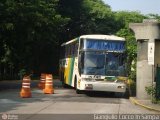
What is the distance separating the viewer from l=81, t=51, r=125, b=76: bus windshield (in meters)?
26.2

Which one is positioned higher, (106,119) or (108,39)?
(108,39)

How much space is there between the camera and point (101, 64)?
26.2 meters

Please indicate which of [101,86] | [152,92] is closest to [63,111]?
[152,92]

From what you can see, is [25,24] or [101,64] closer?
[101,64]

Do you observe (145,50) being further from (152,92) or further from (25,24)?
(25,24)

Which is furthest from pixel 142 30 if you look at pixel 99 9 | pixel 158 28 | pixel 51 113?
pixel 99 9

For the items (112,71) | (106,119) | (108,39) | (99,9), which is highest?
(99,9)

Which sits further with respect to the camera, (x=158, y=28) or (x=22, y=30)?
(x=22, y=30)

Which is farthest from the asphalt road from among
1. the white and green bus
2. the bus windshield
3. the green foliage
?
the bus windshield

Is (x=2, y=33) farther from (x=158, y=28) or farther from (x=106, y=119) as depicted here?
(x=106, y=119)

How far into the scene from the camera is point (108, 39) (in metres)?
27.1

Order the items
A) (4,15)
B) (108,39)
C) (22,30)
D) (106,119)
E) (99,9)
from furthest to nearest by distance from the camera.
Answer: (99,9)
(22,30)
(4,15)
(108,39)
(106,119)

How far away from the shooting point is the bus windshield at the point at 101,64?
2620 centimetres

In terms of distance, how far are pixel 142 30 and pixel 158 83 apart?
10.1 feet
